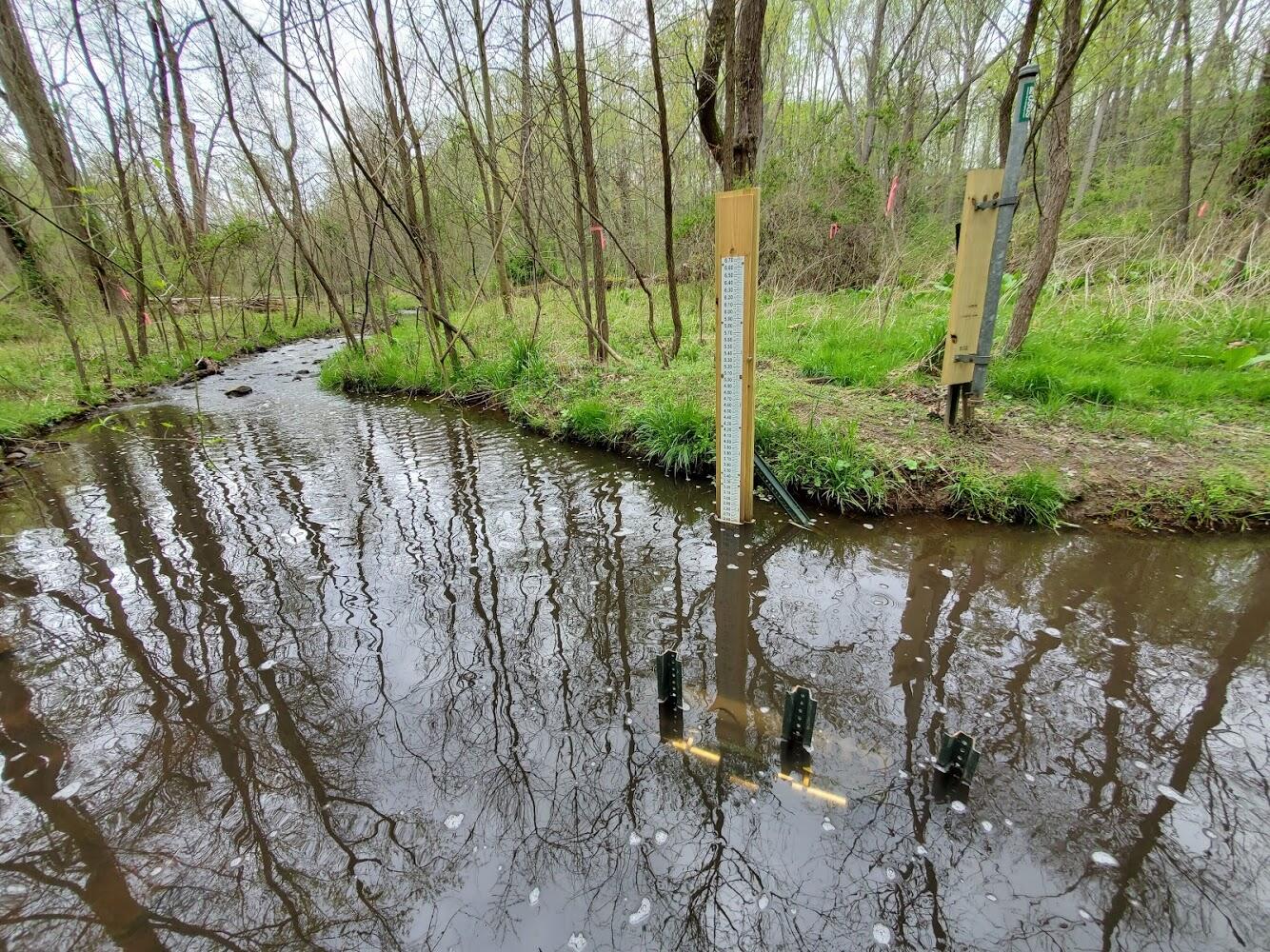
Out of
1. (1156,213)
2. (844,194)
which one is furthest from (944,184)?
(844,194)

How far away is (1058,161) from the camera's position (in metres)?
4.28

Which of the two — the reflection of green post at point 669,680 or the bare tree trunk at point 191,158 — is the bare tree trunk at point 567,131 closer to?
the reflection of green post at point 669,680

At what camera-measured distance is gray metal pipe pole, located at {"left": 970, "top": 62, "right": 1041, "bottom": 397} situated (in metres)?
3.16

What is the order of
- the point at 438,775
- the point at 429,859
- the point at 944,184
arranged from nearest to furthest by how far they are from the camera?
the point at 429,859 < the point at 438,775 < the point at 944,184

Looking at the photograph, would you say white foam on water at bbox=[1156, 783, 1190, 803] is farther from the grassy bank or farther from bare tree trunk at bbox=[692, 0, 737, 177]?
the grassy bank

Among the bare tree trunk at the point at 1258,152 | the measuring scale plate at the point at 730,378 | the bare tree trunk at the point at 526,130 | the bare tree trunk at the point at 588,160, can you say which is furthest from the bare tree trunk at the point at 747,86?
the bare tree trunk at the point at 1258,152

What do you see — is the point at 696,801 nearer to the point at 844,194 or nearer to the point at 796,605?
the point at 796,605

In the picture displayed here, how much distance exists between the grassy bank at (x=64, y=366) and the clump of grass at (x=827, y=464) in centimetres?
802

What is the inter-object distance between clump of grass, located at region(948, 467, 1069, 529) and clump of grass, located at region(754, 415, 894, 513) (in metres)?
0.48

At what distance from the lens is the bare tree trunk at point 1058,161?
3.63m

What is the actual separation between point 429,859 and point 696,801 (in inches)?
33.7

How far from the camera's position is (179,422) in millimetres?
6977

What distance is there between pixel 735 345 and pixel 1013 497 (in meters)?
2.14

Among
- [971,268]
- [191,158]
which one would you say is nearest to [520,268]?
[191,158]
